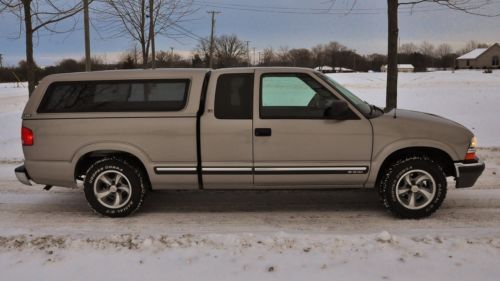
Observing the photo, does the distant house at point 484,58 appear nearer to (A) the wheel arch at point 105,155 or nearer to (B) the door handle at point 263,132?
(B) the door handle at point 263,132

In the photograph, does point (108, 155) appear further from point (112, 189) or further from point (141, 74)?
point (141, 74)

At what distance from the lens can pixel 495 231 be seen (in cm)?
505

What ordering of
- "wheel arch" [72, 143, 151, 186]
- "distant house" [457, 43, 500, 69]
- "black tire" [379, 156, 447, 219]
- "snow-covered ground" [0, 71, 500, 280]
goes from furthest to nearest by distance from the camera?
"distant house" [457, 43, 500, 69]
"wheel arch" [72, 143, 151, 186]
"black tire" [379, 156, 447, 219]
"snow-covered ground" [0, 71, 500, 280]

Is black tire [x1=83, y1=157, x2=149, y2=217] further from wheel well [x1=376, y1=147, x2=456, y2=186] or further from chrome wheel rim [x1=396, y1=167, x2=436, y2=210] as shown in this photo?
chrome wheel rim [x1=396, y1=167, x2=436, y2=210]

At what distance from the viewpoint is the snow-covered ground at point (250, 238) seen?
4.13m

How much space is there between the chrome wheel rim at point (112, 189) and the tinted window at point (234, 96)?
1401 mm

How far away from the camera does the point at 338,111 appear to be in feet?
17.5

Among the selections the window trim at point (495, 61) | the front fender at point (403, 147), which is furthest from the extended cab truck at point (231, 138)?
the window trim at point (495, 61)

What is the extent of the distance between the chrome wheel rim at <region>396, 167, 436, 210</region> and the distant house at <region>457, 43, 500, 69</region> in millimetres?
127979

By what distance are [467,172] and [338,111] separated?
1.66 m

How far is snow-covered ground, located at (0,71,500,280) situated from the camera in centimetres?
413

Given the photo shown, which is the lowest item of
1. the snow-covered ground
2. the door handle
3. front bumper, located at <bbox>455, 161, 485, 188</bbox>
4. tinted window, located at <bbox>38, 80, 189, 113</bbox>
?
the snow-covered ground

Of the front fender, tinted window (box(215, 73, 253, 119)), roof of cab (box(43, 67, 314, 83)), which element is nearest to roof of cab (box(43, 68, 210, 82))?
roof of cab (box(43, 67, 314, 83))

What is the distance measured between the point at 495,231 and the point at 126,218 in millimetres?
4152
